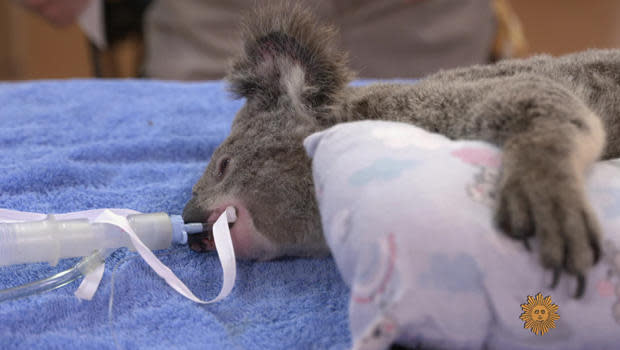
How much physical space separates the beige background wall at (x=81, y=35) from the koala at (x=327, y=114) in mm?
3611

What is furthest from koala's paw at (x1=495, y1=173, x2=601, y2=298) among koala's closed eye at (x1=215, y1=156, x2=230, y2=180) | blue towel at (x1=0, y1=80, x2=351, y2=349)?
koala's closed eye at (x1=215, y1=156, x2=230, y2=180)

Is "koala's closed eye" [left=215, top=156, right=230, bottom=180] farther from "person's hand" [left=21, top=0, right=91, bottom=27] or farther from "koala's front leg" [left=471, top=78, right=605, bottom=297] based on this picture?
"person's hand" [left=21, top=0, right=91, bottom=27]

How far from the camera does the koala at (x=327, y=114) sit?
857mm

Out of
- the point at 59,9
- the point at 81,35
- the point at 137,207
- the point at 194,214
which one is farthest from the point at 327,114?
the point at 81,35

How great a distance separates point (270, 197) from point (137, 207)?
0.37m

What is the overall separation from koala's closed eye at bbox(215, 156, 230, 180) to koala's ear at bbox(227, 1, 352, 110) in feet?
0.56

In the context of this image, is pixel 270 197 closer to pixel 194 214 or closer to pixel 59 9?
pixel 194 214

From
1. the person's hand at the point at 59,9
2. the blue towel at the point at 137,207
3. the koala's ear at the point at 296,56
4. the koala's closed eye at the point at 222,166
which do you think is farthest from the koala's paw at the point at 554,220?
the person's hand at the point at 59,9

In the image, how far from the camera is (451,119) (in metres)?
1.04

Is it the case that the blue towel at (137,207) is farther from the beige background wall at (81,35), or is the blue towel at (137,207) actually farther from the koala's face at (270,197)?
the beige background wall at (81,35)

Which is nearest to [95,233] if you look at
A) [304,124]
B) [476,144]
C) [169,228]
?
[169,228]

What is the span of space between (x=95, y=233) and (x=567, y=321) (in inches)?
32.2

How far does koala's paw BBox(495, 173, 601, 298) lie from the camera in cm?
68

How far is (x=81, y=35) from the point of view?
4.53m
